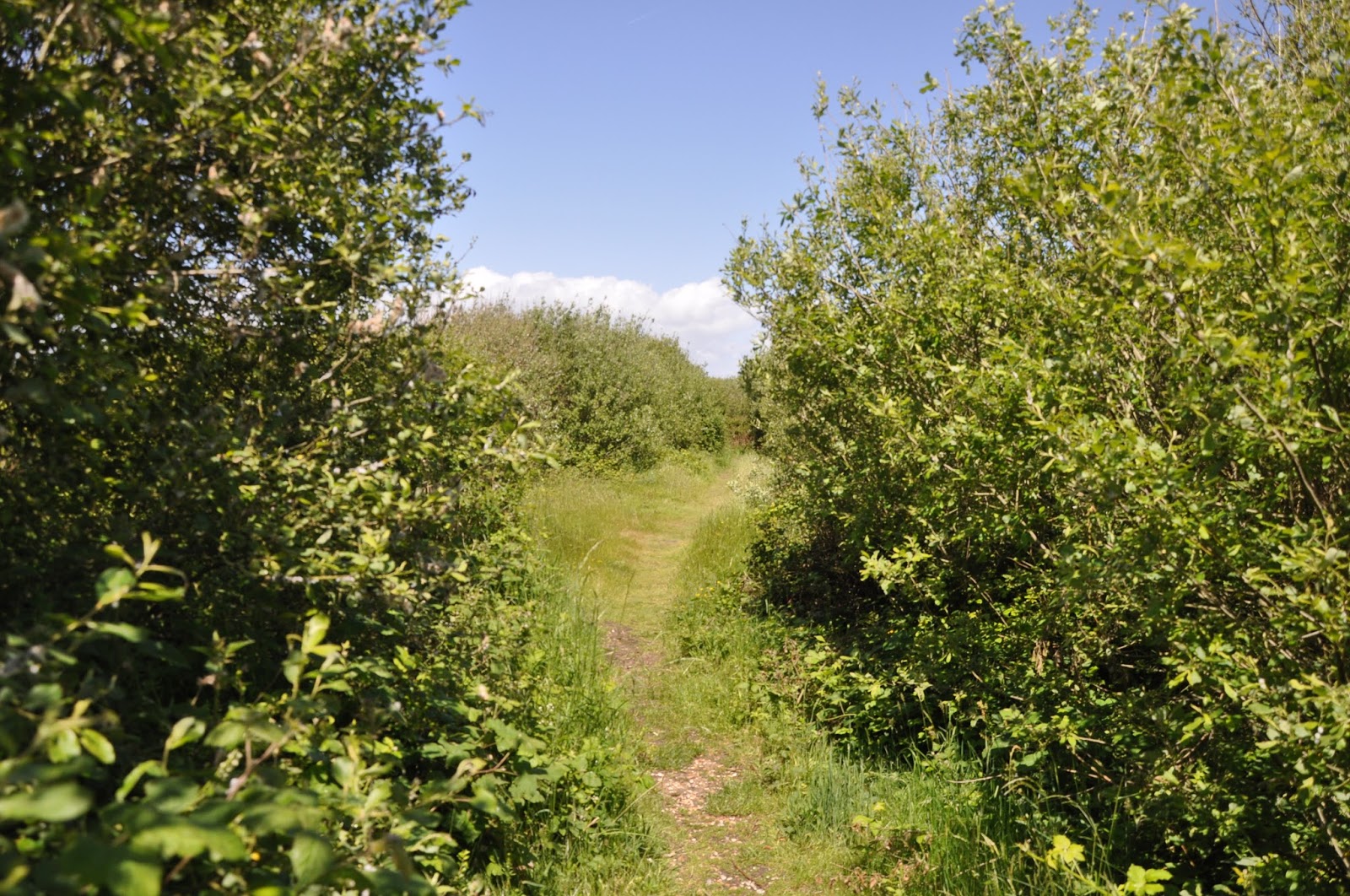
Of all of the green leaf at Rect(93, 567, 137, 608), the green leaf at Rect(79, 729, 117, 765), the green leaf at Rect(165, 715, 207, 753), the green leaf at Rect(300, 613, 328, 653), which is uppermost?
the green leaf at Rect(93, 567, 137, 608)

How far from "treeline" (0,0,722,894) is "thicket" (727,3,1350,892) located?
2656 mm

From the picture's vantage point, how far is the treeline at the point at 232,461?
67.0 inches

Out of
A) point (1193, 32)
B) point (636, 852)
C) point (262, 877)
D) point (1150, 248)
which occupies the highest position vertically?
point (1193, 32)

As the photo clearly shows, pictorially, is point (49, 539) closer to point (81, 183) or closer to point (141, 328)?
point (141, 328)

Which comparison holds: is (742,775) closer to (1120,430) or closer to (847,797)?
(847,797)

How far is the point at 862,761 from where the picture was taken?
559cm

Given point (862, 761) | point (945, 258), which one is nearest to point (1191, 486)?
point (945, 258)

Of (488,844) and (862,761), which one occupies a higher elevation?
(862,761)

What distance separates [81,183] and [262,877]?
6.37 ft

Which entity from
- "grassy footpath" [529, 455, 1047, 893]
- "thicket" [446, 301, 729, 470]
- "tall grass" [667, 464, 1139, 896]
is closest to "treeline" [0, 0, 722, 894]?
"grassy footpath" [529, 455, 1047, 893]

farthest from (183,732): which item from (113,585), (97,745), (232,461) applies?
(232,461)

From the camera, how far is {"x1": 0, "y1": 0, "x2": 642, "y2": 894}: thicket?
170cm

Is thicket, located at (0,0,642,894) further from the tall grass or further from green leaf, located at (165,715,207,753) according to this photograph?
the tall grass

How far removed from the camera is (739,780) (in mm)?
5828
